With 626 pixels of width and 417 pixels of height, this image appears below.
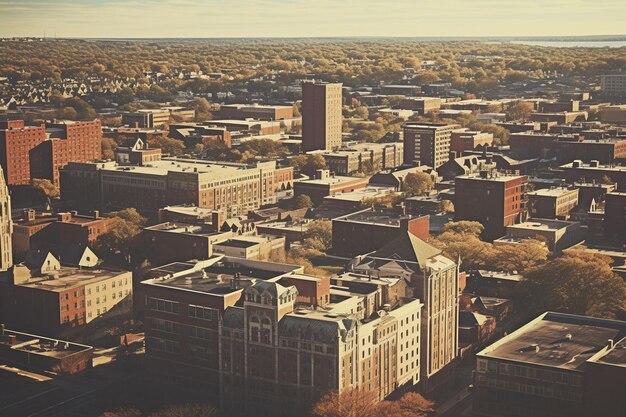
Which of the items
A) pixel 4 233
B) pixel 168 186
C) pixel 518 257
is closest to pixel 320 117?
pixel 168 186

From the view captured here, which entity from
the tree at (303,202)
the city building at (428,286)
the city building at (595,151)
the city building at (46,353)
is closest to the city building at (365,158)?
the city building at (595,151)

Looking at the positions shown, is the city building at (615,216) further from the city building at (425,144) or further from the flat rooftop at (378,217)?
the city building at (425,144)

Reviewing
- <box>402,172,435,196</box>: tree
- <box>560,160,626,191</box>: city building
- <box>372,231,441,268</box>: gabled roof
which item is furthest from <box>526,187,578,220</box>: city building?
<box>372,231,441,268</box>: gabled roof

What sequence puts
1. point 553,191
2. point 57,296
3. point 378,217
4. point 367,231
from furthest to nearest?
point 553,191 < point 378,217 < point 367,231 < point 57,296

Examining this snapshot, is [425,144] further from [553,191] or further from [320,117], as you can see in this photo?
[553,191]

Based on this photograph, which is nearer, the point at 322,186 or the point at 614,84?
the point at 322,186

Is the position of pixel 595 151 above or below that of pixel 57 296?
above

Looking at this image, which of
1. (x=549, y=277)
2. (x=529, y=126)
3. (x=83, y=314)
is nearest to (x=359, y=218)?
(x=549, y=277)
